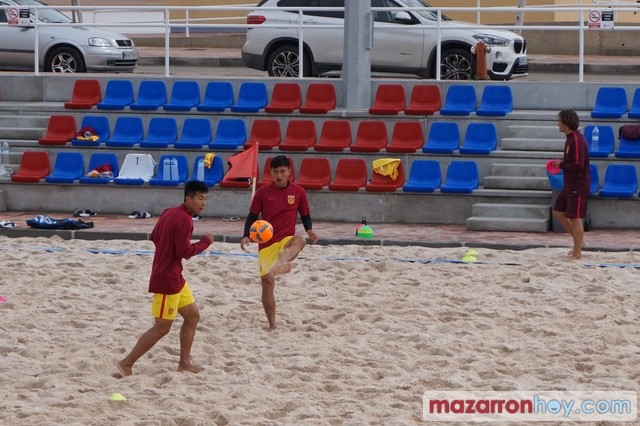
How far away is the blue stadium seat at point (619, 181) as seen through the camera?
17.5 m

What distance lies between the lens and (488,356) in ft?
35.8

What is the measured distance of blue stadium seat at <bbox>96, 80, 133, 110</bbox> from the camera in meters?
20.8

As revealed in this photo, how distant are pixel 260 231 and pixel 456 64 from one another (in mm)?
10512

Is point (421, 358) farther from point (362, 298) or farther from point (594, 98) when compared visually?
point (594, 98)

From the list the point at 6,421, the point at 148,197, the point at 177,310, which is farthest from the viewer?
the point at 148,197

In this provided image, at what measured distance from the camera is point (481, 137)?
62.3 ft

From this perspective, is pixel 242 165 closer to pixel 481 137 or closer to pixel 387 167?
pixel 387 167

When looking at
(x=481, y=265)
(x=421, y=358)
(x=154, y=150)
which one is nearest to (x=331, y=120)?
(x=154, y=150)

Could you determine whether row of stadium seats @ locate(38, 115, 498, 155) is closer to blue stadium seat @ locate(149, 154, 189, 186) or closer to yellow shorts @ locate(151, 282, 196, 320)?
blue stadium seat @ locate(149, 154, 189, 186)

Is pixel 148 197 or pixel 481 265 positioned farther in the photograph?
pixel 148 197

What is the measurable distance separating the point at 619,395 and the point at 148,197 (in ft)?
36.3

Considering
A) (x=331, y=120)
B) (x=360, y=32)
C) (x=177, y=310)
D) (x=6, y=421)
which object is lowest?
(x=6, y=421)

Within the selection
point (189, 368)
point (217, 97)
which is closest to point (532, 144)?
point (217, 97)

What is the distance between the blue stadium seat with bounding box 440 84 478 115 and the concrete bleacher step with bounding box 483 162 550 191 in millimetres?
1162
